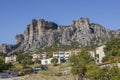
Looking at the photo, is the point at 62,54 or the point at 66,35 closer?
the point at 62,54

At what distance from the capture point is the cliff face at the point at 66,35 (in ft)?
546

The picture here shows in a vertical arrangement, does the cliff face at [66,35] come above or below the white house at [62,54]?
above

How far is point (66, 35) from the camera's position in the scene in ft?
567

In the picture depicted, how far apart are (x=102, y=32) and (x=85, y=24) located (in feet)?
40.3

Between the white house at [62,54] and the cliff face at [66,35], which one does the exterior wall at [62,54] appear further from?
the cliff face at [66,35]

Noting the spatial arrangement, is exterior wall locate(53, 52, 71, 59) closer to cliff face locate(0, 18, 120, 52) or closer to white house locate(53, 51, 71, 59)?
white house locate(53, 51, 71, 59)

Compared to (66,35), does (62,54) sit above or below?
below

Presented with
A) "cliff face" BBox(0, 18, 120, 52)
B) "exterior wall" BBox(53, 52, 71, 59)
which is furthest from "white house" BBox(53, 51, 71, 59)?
"cliff face" BBox(0, 18, 120, 52)

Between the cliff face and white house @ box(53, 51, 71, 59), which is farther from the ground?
the cliff face

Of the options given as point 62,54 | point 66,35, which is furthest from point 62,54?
point 66,35

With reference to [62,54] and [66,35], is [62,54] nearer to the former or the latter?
[62,54]

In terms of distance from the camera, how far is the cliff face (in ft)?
546

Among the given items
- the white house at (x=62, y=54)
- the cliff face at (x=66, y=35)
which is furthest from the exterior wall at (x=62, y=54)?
Answer: the cliff face at (x=66, y=35)

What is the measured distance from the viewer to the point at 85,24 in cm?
18425
